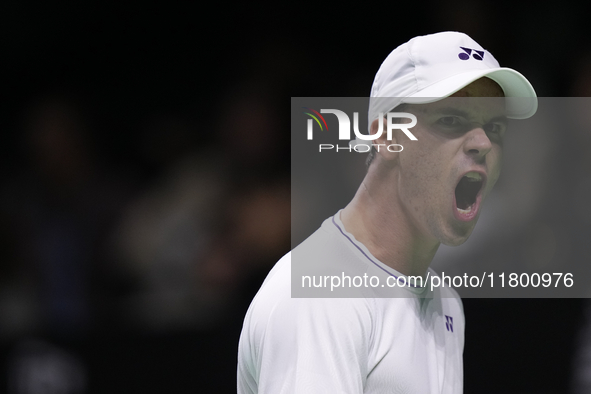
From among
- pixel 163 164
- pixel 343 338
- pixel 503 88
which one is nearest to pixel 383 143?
pixel 503 88

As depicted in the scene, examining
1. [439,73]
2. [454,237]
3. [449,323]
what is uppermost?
[439,73]

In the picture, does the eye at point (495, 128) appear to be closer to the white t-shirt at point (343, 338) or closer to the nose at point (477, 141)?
the nose at point (477, 141)

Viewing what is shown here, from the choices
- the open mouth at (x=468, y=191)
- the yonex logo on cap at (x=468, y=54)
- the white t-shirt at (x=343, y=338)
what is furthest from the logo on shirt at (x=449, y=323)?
the yonex logo on cap at (x=468, y=54)

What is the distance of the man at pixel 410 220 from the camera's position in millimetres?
Answer: 1135

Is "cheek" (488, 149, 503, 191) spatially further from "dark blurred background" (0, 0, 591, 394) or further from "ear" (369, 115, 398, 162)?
"dark blurred background" (0, 0, 591, 394)

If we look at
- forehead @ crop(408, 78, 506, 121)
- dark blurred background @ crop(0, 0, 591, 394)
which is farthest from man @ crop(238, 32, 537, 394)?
dark blurred background @ crop(0, 0, 591, 394)

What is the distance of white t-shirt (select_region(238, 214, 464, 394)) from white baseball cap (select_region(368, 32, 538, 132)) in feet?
1.04

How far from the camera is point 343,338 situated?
1.09 m

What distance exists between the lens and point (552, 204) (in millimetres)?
2008

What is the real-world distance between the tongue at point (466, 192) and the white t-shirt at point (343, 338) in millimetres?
214

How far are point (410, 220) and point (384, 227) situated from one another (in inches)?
2.4

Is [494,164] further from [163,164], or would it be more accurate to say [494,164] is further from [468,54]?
[163,164]

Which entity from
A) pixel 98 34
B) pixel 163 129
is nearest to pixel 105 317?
pixel 163 129

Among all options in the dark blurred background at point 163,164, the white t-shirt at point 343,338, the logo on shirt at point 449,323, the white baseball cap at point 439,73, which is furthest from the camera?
the dark blurred background at point 163,164
